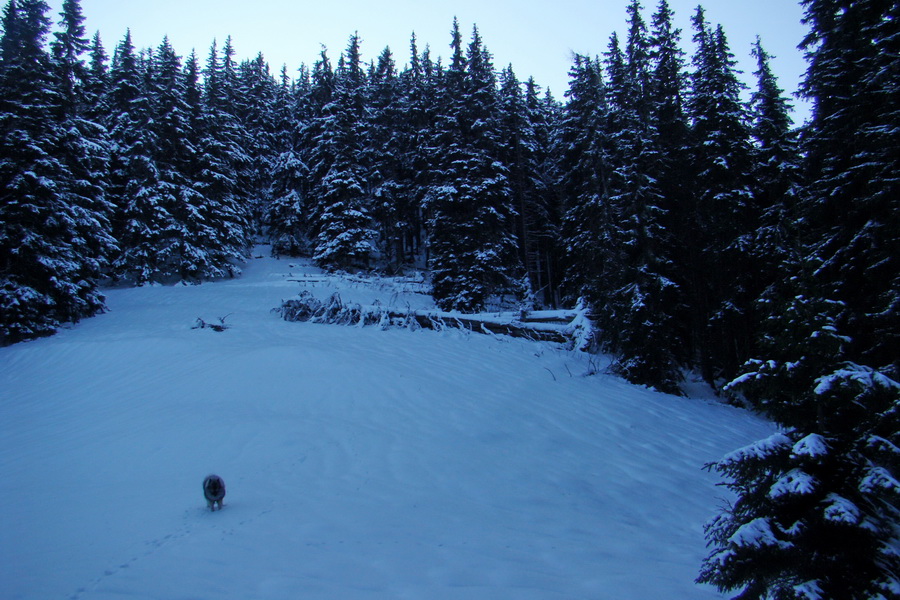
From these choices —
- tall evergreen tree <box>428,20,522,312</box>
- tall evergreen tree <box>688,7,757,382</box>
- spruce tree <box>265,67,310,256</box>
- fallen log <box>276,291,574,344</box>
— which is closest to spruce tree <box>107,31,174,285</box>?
spruce tree <box>265,67,310,256</box>

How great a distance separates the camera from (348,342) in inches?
541

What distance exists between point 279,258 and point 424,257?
11.1m

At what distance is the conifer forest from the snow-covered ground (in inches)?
51.9

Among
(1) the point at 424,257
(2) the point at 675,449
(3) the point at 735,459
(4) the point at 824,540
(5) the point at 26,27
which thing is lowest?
(2) the point at 675,449

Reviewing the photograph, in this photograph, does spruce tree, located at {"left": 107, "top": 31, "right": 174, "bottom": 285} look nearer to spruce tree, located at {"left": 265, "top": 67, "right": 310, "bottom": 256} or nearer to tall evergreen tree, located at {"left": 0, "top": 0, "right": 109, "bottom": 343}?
tall evergreen tree, located at {"left": 0, "top": 0, "right": 109, "bottom": 343}

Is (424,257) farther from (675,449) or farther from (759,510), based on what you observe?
(759,510)

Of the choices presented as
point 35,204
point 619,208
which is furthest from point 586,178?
point 35,204

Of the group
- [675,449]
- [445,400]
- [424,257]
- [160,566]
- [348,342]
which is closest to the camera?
[160,566]

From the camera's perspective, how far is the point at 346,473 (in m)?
6.30

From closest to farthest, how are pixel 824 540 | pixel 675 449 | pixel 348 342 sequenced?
pixel 824 540 < pixel 675 449 < pixel 348 342

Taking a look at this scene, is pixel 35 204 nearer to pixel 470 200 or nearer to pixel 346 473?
pixel 470 200

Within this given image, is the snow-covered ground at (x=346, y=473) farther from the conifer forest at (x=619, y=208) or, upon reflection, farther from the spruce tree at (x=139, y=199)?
the spruce tree at (x=139, y=199)

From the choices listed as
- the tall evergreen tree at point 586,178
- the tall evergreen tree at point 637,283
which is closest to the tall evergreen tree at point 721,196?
the tall evergreen tree at point 637,283

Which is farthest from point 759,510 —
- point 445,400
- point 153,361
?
point 153,361
